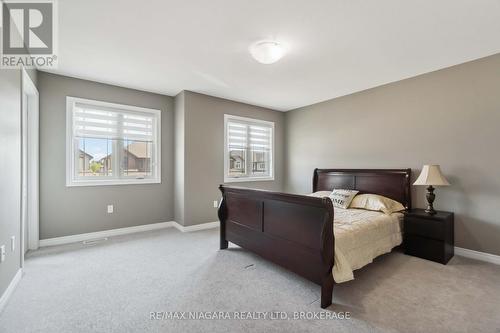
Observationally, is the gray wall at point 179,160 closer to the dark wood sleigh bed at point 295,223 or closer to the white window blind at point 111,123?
the white window blind at point 111,123

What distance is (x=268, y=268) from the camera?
8.84 feet

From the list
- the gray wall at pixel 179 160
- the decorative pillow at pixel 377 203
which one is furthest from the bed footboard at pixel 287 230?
the decorative pillow at pixel 377 203

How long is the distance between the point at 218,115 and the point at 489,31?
147 inches

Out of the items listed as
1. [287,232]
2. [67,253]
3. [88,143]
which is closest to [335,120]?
[287,232]

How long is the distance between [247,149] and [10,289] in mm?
3945

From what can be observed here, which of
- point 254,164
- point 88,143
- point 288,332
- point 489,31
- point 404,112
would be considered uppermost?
point 489,31

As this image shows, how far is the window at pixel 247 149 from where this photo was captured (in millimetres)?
4775

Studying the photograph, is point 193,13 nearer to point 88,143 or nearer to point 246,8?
point 246,8

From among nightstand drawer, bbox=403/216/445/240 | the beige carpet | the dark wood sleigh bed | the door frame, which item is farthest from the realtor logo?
nightstand drawer, bbox=403/216/445/240

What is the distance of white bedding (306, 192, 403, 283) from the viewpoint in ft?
6.82

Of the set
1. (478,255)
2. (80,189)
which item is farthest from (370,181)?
(80,189)

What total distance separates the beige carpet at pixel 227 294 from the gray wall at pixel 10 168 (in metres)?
0.30

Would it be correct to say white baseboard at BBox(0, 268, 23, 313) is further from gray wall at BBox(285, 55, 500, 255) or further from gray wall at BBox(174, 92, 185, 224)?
gray wall at BBox(285, 55, 500, 255)

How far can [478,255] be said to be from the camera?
2.95 m
